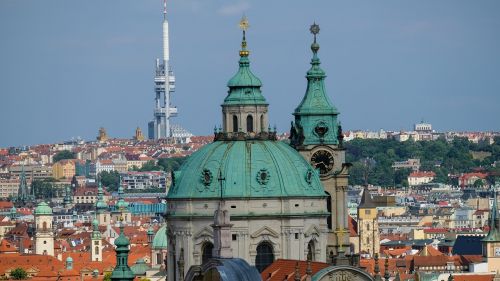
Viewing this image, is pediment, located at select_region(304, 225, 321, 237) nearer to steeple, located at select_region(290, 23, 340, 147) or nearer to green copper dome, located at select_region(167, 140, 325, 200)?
green copper dome, located at select_region(167, 140, 325, 200)

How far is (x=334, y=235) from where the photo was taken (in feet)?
202

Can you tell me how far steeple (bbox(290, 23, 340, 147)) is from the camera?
2504 inches

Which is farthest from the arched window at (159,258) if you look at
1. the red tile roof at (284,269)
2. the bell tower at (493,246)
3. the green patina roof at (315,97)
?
the red tile roof at (284,269)

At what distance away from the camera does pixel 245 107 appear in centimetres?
5897

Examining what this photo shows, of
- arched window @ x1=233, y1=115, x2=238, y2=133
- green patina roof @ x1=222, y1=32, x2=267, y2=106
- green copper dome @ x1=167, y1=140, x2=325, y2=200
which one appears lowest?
green copper dome @ x1=167, y1=140, x2=325, y2=200

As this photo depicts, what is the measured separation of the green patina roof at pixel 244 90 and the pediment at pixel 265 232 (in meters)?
3.20

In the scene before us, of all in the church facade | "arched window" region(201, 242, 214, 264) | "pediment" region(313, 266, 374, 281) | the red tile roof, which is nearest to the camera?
"pediment" region(313, 266, 374, 281)

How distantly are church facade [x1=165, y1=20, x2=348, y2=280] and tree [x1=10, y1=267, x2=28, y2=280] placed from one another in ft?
169

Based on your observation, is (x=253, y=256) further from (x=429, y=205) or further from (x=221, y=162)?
(x=429, y=205)

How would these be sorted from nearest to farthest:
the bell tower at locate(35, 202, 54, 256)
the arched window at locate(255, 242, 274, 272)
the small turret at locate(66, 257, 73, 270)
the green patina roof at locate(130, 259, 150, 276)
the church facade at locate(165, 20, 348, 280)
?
the arched window at locate(255, 242, 274, 272) < the church facade at locate(165, 20, 348, 280) < the green patina roof at locate(130, 259, 150, 276) < the small turret at locate(66, 257, 73, 270) < the bell tower at locate(35, 202, 54, 256)

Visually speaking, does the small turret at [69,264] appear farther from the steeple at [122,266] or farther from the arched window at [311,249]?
the arched window at [311,249]

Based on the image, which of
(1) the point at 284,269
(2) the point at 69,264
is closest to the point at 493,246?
(2) the point at 69,264

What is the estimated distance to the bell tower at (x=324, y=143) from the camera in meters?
62.6

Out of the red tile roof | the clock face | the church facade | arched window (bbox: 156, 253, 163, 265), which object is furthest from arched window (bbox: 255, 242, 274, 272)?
arched window (bbox: 156, 253, 163, 265)
